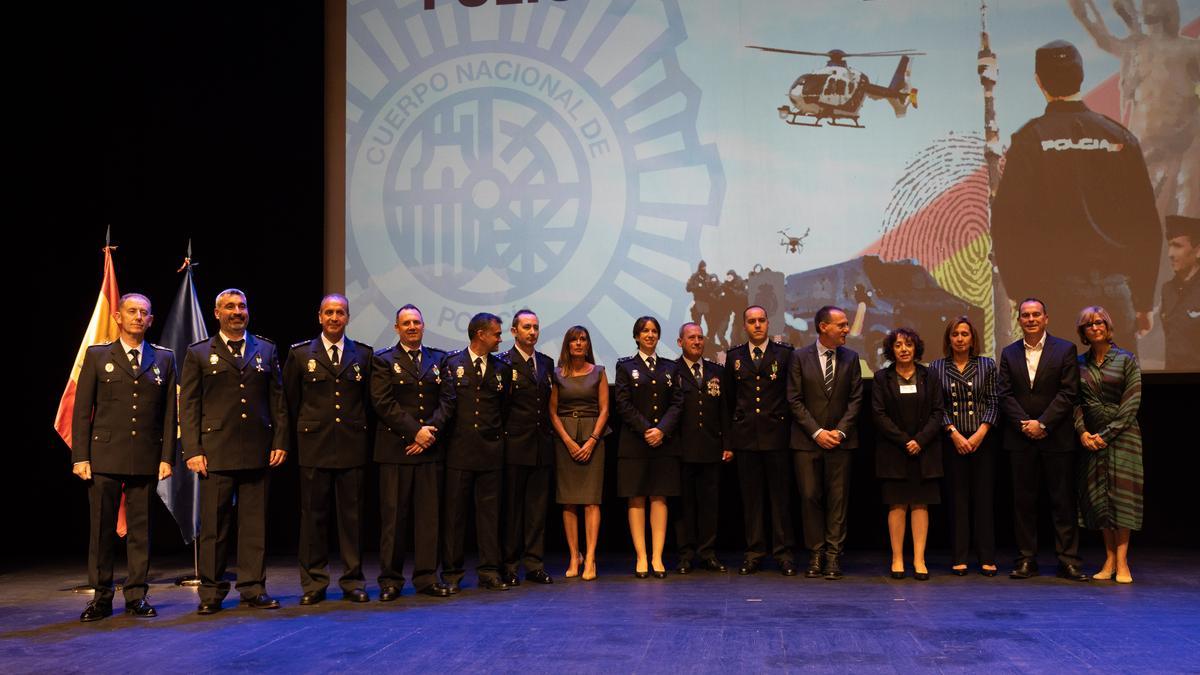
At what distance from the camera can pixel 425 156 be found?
6805mm

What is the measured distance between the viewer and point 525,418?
5625 millimetres

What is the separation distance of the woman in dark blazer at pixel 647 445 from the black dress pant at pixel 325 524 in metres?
1.45

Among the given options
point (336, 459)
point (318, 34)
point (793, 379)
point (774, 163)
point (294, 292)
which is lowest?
point (336, 459)

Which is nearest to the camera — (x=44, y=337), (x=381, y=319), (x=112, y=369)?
(x=112, y=369)

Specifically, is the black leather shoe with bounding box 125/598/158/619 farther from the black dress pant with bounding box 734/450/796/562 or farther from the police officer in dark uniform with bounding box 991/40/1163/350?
the police officer in dark uniform with bounding box 991/40/1163/350

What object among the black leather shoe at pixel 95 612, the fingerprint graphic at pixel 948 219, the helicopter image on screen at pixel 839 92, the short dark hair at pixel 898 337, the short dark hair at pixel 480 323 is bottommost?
the black leather shoe at pixel 95 612

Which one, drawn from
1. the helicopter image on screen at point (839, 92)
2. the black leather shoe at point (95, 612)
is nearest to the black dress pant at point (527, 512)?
the black leather shoe at point (95, 612)

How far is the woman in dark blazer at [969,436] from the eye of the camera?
565 centimetres

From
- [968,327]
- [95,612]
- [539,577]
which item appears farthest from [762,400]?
[95,612]

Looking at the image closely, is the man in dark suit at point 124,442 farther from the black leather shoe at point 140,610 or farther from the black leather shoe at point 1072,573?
the black leather shoe at point 1072,573

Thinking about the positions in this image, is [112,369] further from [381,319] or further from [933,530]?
[933,530]

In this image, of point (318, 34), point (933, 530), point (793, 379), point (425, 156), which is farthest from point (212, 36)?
point (933, 530)

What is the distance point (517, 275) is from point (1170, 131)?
3894mm

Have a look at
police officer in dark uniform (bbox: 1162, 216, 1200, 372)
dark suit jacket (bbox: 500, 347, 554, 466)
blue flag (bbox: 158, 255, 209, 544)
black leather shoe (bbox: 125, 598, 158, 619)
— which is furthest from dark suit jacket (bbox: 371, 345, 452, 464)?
police officer in dark uniform (bbox: 1162, 216, 1200, 372)
